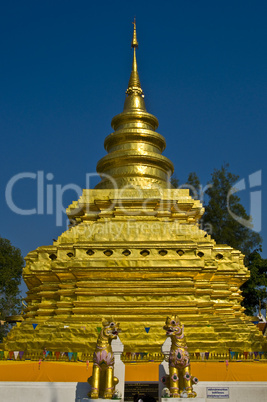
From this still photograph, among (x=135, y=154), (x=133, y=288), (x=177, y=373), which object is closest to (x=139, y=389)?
(x=177, y=373)

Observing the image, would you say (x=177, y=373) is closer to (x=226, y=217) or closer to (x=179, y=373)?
(x=179, y=373)

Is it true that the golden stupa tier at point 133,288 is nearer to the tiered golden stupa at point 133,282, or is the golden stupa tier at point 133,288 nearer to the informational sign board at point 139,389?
the tiered golden stupa at point 133,282

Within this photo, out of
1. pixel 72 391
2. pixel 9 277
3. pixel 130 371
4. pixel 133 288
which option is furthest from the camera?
pixel 9 277

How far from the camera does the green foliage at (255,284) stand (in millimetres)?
21094

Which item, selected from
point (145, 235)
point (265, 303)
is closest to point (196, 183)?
point (265, 303)

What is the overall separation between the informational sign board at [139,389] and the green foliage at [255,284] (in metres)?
14.1

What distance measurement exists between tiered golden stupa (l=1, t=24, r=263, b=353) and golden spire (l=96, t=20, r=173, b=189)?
4.44 feet

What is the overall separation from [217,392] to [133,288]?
4200mm

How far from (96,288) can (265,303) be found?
13.4 meters

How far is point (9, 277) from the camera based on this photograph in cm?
2345

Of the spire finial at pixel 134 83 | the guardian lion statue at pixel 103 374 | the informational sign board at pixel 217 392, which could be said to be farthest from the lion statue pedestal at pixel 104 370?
the spire finial at pixel 134 83

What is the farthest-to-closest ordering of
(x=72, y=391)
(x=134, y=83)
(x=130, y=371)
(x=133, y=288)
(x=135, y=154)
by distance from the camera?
(x=134, y=83)
(x=135, y=154)
(x=133, y=288)
(x=130, y=371)
(x=72, y=391)

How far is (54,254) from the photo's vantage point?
42.1 ft

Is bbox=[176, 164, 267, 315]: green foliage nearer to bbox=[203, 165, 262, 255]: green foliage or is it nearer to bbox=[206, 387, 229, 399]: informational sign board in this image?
bbox=[203, 165, 262, 255]: green foliage
